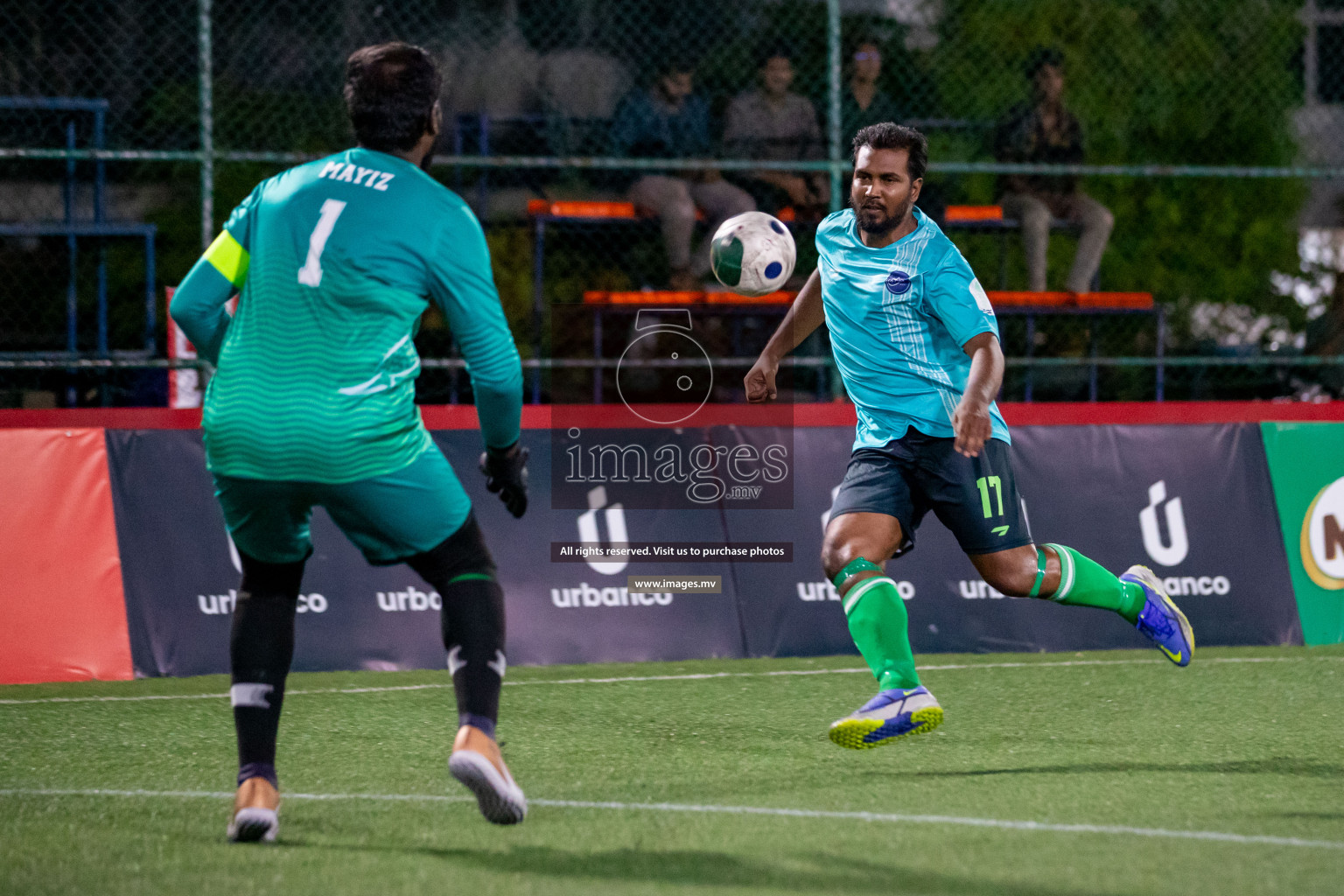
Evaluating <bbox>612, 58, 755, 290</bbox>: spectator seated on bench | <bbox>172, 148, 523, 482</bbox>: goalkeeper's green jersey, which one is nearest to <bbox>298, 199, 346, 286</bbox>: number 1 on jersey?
<bbox>172, 148, 523, 482</bbox>: goalkeeper's green jersey

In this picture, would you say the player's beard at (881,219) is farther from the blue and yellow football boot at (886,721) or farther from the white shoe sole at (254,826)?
the white shoe sole at (254,826)

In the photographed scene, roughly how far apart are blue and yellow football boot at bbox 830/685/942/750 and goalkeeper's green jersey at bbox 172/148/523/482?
4.89ft

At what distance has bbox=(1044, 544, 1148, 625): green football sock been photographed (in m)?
5.44

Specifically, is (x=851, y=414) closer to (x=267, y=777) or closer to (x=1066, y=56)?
(x=267, y=777)

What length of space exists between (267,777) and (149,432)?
3.65 m

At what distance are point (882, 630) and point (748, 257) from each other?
6.91 ft

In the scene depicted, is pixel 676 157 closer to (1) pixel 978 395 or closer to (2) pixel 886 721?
(1) pixel 978 395

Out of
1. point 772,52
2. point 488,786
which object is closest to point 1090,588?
point 488,786

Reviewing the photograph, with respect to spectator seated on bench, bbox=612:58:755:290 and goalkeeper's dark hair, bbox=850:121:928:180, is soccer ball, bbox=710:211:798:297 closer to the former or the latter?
goalkeeper's dark hair, bbox=850:121:928:180

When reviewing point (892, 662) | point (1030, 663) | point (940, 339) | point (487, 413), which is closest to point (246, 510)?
point (487, 413)

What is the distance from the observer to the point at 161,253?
10773mm

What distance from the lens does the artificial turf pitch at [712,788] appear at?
378 cm

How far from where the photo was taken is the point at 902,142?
5.20m

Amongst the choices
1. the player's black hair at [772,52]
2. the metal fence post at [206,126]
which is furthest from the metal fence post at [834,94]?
the metal fence post at [206,126]
